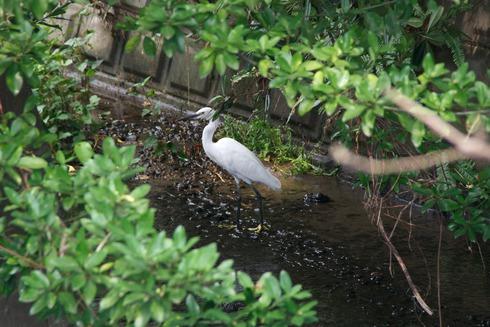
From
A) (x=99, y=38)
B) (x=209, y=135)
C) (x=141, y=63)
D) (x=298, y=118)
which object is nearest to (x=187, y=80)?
(x=141, y=63)

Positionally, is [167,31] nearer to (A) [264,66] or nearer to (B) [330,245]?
(A) [264,66]

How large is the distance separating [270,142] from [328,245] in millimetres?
2024

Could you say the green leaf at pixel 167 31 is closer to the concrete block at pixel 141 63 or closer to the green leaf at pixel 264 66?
the green leaf at pixel 264 66

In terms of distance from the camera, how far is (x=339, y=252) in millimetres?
6871

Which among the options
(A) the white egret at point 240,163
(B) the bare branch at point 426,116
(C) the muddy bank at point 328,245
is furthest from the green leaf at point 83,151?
(A) the white egret at point 240,163

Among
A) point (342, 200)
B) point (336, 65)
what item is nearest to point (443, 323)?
point (342, 200)

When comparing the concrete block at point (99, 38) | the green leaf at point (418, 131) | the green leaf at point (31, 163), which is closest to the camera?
the green leaf at point (31, 163)

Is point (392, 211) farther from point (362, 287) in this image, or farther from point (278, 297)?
point (278, 297)

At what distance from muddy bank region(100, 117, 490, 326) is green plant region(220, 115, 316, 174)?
0.19 meters

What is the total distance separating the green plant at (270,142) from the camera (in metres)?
8.54

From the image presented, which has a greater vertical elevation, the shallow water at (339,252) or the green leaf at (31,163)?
the green leaf at (31,163)

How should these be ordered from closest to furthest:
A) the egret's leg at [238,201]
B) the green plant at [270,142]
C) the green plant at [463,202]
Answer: the green plant at [463,202], the egret's leg at [238,201], the green plant at [270,142]

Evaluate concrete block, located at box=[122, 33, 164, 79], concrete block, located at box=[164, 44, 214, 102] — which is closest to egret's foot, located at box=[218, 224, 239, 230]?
concrete block, located at box=[164, 44, 214, 102]

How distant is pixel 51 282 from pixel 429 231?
5.14 meters
